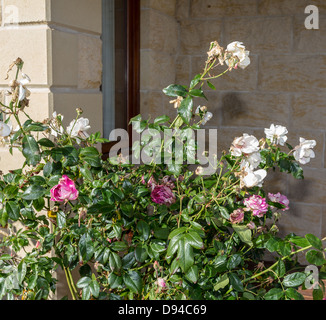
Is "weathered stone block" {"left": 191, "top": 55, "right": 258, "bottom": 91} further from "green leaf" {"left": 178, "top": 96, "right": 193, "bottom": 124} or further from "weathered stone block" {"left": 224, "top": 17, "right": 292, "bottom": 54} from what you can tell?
"green leaf" {"left": 178, "top": 96, "right": 193, "bottom": 124}

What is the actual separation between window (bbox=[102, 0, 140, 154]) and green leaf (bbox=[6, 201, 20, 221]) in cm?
97

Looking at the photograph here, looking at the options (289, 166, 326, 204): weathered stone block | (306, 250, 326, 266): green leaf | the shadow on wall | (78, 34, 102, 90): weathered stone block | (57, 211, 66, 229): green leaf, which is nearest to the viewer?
(306, 250, 326, 266): green leaf

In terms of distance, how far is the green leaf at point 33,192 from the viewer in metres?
1.09

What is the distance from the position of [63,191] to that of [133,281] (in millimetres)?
275

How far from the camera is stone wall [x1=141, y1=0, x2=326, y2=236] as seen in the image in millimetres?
2564

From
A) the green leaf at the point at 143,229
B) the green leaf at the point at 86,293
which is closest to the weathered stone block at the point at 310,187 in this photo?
the green leaf at the point at 143,229

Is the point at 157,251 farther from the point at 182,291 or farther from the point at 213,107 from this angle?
the point at 213,107

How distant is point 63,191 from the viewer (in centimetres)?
107

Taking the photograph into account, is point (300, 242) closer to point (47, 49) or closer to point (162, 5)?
point (47, 49)

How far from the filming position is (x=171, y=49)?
8.96 feet

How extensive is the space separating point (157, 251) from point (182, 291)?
0.13 m

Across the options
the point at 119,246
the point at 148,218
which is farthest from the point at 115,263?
the point at 148,218

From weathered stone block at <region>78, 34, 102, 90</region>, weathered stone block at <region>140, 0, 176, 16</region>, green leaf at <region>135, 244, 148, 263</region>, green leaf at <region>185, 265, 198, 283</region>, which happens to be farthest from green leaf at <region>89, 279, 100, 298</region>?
weathered stone block at <region>140, 0, 176, 16</region>

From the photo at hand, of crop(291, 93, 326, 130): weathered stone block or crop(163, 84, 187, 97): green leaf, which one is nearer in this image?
crop(163, 84, 187, 97): green leaf
